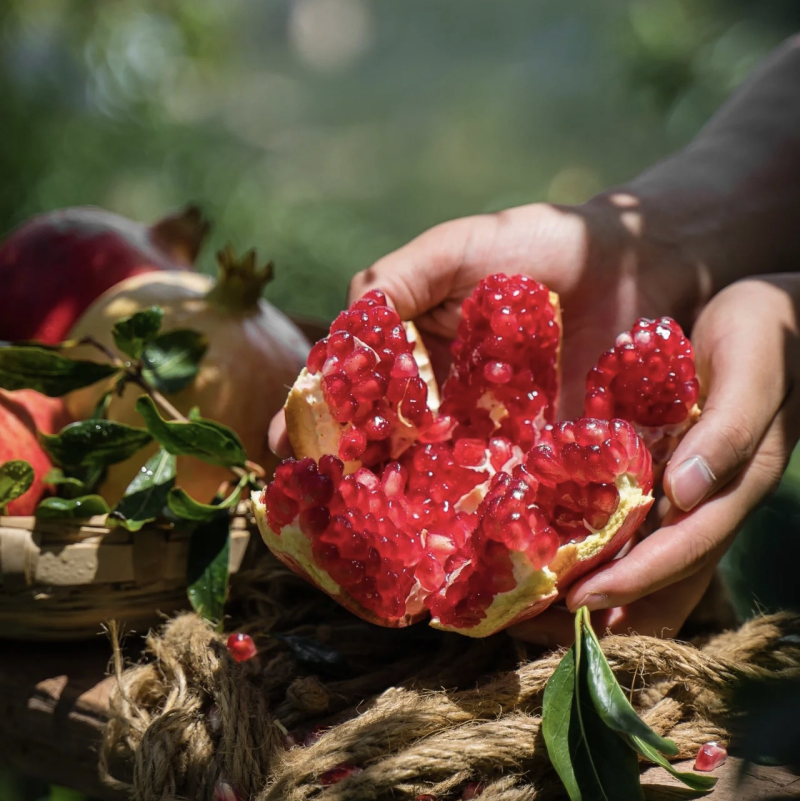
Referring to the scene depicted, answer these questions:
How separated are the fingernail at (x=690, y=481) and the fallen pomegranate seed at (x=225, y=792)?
462 mm

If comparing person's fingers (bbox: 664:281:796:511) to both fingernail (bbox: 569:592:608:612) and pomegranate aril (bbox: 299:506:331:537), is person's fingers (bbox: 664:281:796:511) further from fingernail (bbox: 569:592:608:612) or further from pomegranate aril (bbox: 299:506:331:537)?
pomegranate aril (bbox: 299:506:331:537)

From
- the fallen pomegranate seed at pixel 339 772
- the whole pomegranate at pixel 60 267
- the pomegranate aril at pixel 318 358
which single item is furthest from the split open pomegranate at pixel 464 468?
the whole pomegranate at pixel 60 267

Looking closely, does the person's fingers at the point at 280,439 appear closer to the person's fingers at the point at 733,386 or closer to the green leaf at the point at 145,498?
the green leaf at the point at 145,498

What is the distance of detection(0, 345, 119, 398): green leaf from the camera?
0.98 meters

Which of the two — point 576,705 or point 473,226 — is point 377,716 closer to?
point 576,705

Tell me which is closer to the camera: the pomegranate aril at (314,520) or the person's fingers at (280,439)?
the pomegranate aril at (314,520)

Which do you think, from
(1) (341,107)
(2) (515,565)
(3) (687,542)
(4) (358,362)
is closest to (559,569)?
(2) (515,565)

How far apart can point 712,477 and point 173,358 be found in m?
0.65

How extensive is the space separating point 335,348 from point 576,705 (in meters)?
0.37

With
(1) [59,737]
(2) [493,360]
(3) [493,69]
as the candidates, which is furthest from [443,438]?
(3) [493,69]

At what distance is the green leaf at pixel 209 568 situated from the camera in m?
0.91

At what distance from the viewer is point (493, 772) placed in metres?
0.72

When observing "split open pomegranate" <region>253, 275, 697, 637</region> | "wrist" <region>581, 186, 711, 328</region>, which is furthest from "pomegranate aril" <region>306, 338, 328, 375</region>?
"wrist" <region>581, 186, 711, 328</region>

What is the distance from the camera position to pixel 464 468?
0.84 meters
